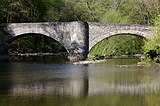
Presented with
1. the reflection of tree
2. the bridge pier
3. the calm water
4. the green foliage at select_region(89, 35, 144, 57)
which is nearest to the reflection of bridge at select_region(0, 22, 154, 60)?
the bridge pier

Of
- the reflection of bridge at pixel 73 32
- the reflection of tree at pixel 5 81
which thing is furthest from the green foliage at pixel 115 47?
the reflection of tree at pixel 5 81

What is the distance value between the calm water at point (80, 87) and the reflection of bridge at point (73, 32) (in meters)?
→ 12.5

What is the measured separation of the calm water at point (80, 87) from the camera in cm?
2016

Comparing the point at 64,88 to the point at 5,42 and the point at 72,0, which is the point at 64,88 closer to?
the point at 5,42

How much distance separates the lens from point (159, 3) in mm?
57250

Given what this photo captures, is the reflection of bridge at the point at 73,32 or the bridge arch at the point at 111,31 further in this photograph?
the reflection of bridge at the point at 73,32

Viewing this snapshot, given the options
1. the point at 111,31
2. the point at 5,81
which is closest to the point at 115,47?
the point at 111,31

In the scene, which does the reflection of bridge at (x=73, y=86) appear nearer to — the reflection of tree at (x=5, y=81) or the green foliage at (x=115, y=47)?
the reflection of tree at (x=5, y=81)

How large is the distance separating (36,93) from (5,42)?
26.5 meters

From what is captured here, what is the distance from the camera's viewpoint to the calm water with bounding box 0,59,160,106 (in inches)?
794

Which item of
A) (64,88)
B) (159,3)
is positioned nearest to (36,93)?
(64,88)

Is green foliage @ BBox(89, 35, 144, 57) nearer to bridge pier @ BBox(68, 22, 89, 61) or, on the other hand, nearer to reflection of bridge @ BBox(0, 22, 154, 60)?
bridge pier @ BBox(68, 22, 89, 61)

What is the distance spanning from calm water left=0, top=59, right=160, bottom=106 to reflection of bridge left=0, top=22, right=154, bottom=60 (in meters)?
12.5

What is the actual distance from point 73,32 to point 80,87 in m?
22.3
